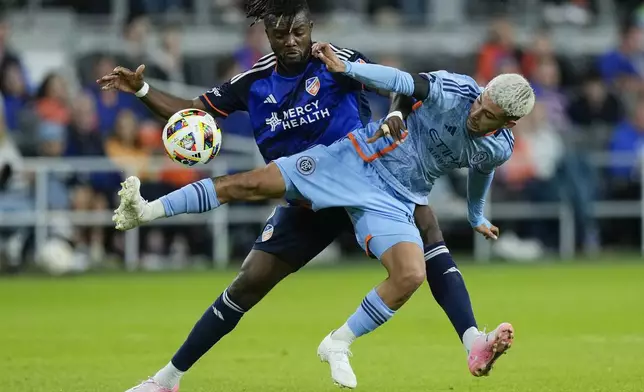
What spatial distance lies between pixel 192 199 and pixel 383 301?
126cm

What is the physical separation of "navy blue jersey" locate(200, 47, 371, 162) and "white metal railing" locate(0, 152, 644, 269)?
9547 millimetres

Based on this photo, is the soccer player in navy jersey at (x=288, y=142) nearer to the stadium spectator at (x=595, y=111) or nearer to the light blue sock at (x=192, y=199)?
the light blue sock at (x=192, y=199)

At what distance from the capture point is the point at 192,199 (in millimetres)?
7668

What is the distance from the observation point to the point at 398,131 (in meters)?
7.79

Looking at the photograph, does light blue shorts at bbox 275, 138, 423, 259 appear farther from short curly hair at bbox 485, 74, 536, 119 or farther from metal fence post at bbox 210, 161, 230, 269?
metal fence post at bbox 210, 161, 230, 269

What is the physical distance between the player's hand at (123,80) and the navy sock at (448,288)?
83.1 inches

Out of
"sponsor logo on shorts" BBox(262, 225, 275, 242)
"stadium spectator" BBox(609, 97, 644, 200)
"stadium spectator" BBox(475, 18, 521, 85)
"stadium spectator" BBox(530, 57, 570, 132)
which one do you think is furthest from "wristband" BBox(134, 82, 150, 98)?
"stadium spectator" BBox(609, 97, 644, 200)

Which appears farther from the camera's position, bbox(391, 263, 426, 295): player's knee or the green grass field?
the green grass field

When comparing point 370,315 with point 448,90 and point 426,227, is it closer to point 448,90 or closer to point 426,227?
point 426,227

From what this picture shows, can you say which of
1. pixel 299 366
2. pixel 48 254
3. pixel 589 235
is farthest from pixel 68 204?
pixel 299 366

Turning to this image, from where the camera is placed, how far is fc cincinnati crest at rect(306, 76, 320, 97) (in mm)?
8320

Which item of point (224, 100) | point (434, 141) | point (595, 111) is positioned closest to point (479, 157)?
point (434, 141)

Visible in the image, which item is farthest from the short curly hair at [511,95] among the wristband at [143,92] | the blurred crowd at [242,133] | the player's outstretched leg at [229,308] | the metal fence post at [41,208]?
the metal fence post at [41,208]

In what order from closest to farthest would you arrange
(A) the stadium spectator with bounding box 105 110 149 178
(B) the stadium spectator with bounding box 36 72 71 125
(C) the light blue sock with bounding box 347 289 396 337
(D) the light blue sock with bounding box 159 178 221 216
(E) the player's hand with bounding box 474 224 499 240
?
(D) the light blue sock with bounding box 159 178 221 216, (C) the light blue sock with bounding box 347 289 396 337, (E) the player's hand with bounding box 474 224 499 240, (A) the stadium spectator with bounding box 105 110 149 178, (B) the stadium spectator with bounding box 36 72 71 125
